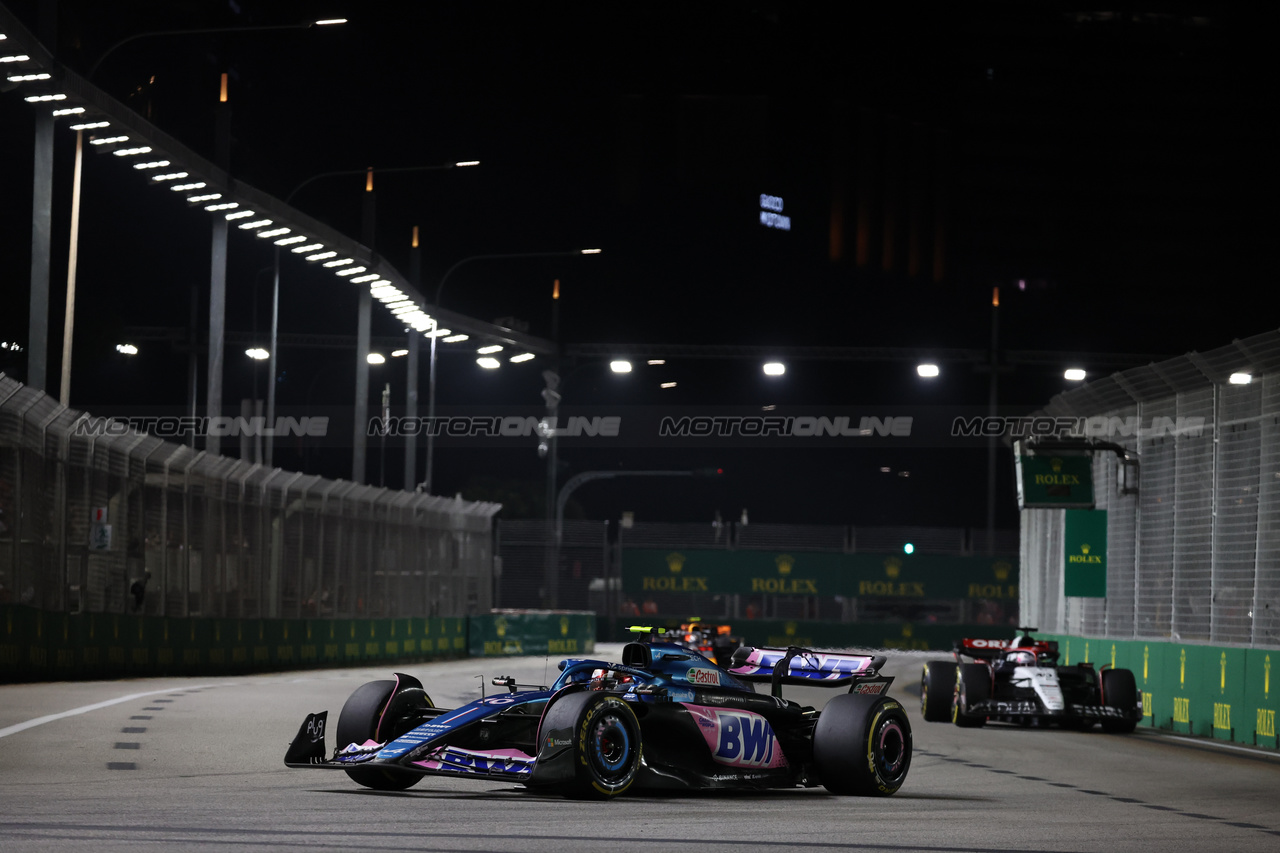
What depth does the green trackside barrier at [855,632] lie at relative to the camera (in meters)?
47.2

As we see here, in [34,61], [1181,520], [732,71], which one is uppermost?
[732,71]

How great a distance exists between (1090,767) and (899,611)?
34.4 metres

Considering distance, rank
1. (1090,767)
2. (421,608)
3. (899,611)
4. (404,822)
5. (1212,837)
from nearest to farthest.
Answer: (404,822) < (1212,837) < (1090,767) < (421,608) < (899,611)

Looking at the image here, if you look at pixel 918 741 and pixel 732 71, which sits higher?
pixel 732 71

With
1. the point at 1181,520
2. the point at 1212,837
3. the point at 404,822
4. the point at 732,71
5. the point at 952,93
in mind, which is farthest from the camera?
the point at 952,93

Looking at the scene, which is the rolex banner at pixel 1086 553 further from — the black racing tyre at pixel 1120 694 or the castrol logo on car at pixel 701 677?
the castrol logo on car at pixel 701 677

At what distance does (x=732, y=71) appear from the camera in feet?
211

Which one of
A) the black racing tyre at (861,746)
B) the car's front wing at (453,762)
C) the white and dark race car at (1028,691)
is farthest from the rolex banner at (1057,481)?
the car's front wing at (453,762)

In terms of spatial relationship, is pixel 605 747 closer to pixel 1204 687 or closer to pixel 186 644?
pixel 1204 687

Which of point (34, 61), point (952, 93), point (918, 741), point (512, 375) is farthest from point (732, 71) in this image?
point (918, 741)

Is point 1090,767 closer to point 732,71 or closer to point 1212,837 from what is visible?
point 1212,837

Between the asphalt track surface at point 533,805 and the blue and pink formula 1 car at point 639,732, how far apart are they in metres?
0.17

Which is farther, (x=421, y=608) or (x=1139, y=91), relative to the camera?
(x=1139, y=91)

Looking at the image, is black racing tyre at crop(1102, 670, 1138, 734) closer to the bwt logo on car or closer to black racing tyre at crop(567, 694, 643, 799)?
the bwt logo on car
